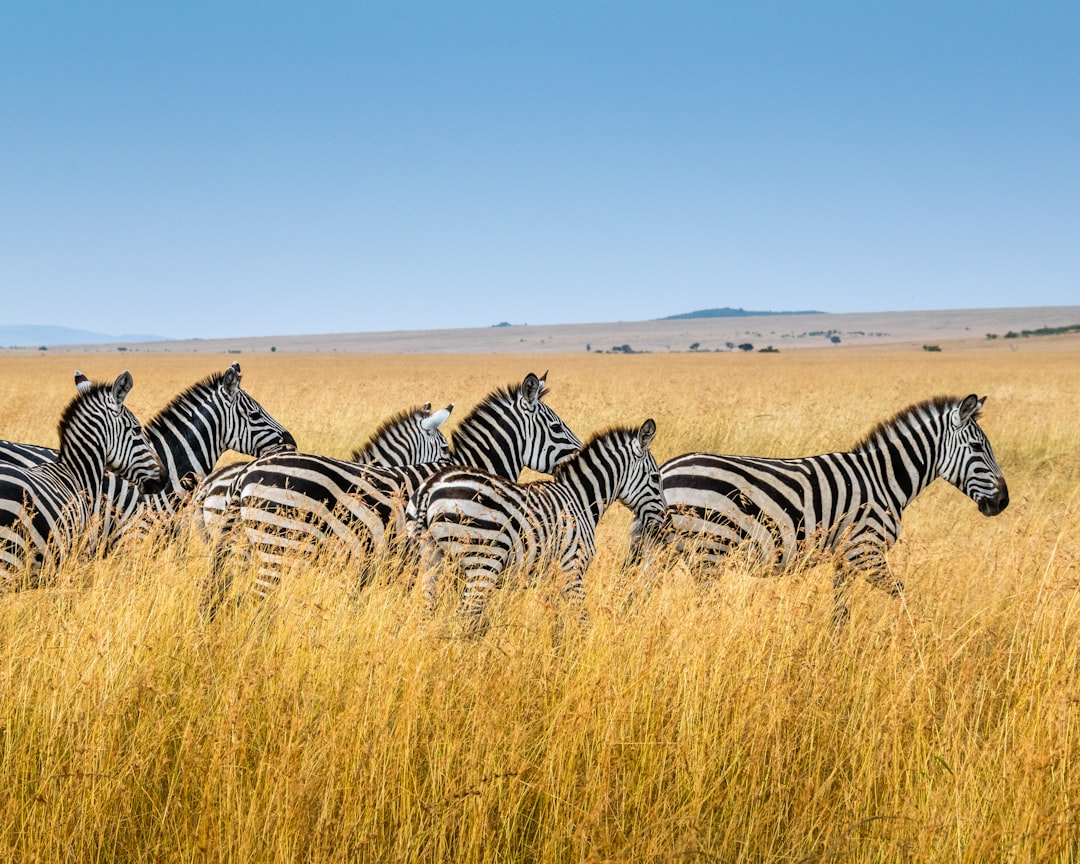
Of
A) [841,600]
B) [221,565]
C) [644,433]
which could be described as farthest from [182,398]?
[841,600]

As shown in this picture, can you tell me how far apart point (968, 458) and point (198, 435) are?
636cm

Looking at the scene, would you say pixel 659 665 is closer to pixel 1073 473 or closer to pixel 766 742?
pixel 766 742

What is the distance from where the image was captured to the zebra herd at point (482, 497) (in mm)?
5461

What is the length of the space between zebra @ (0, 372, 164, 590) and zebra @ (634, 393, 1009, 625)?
147 inches

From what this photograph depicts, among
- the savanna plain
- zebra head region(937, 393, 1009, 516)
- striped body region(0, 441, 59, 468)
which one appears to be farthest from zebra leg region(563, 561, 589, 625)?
striped body region(0, 441, 59, 468)

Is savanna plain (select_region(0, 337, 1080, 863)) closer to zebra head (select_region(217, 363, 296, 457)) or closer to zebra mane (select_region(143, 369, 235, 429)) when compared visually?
zebra mane (select_region(143, 369, 235, 429))

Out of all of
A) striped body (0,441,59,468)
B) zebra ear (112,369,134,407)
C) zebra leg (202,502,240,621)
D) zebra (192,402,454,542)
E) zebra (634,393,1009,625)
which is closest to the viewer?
zebra leg (202,502,240,621)

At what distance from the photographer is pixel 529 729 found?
3.77 metres

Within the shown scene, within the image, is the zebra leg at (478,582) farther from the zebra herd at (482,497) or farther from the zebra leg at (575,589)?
the zebra leg at (575,589)

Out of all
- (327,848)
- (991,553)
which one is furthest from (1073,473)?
(327,848)

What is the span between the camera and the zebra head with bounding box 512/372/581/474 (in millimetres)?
7801

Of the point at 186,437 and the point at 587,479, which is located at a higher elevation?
the point at 186,437

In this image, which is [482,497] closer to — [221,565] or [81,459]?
[221,565]

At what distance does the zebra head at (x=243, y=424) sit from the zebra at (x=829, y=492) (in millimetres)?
3727
